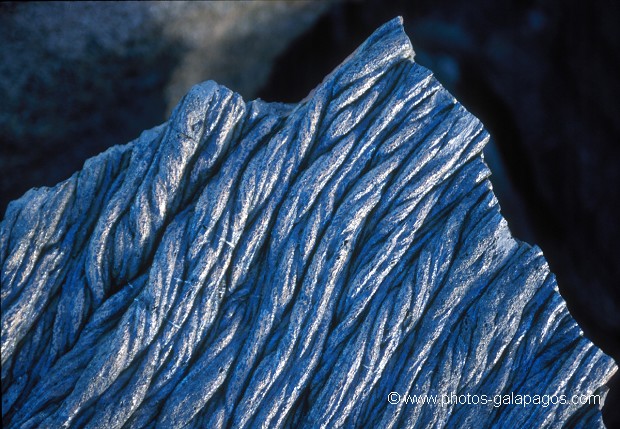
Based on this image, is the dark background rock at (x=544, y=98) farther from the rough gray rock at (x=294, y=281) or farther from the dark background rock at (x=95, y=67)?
the rough gray rock at (x=294, y=281)

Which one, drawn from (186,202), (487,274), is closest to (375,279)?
(487,274)

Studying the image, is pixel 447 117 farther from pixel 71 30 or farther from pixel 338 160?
pixel 71 30

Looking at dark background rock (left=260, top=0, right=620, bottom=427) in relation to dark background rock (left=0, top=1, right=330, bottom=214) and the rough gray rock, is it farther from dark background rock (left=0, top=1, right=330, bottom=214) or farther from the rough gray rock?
the rough gray rock

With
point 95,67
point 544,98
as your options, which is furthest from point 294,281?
point 544,98

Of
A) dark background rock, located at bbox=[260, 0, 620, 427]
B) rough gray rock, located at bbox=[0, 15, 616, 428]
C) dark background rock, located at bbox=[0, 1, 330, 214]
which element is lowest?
rough gray rock, located at bbox=[0, 15, 616, 428]

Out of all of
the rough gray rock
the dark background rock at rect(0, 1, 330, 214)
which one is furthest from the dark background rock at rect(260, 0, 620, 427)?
the rough gray rock

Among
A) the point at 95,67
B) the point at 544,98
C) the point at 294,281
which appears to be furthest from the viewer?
the point at 544,98

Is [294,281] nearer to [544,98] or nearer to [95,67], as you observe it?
[95,67]

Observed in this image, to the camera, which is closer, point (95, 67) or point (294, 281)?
point (294, 281)

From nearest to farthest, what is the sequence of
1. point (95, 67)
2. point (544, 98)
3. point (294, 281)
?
1. point (294, 281)
2. point (95, 67)
3. point (544, 98)
